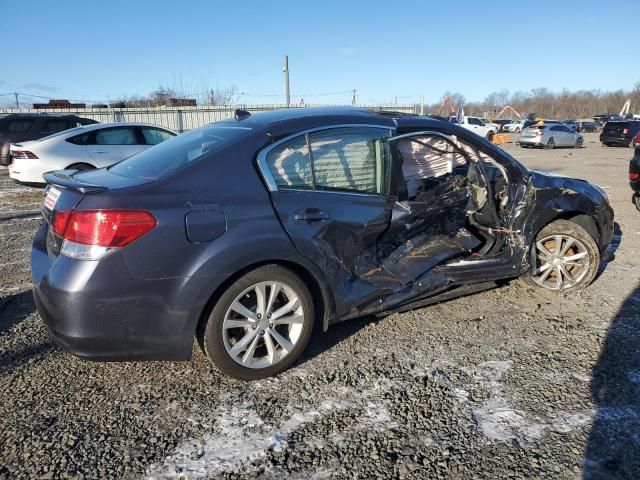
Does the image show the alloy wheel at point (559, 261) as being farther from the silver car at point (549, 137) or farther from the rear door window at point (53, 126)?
the silver car at point (549, 137)

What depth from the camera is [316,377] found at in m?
3.08

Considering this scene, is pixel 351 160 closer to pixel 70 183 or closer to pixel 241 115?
pixel 241 115

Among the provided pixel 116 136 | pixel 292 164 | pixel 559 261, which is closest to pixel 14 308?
pixel 292 164

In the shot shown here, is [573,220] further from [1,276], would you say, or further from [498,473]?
[1,276]

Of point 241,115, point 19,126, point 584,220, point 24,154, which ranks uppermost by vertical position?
point 241,115

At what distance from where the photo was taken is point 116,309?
2609 millimetres

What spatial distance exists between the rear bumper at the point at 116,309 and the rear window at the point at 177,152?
654 millimetres

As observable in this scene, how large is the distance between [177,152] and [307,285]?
1261mm

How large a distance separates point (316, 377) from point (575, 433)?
147 cm

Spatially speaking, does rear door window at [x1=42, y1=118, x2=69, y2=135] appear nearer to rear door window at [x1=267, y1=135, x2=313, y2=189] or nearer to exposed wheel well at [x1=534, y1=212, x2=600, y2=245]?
rear door window at [x1=267, y1=135, x2=313, y2=189]

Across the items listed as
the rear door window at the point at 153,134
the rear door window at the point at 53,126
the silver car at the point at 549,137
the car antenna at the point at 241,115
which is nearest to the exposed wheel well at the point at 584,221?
the car antenna at the point at 241,115

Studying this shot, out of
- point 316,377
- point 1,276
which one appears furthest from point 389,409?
point 1,276

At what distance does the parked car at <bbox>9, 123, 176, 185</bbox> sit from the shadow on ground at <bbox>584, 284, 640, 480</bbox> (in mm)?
8276

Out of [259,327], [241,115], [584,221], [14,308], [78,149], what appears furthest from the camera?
[78,149]
